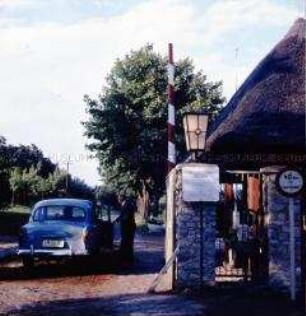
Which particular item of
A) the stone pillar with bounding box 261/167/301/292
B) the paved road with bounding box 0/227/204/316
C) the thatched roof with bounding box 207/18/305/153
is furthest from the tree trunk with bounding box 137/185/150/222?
→ the stone pillar with bounding box 261/167/301/292

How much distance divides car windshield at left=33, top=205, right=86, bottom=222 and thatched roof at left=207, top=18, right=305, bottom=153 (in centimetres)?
418

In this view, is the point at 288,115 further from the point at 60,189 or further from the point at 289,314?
the point at 60,189

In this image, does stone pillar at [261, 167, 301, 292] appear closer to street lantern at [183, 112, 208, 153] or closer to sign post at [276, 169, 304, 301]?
sign post at [276, 169, 304, 301]

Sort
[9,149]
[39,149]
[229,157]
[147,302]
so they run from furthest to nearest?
1. [39,149]
2. [9,149]
3. [229,157]
4. [147,302]

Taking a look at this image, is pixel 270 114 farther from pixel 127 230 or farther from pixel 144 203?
pixel 144 203

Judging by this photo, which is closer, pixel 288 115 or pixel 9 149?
pixel 288 115

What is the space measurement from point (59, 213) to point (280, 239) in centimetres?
624

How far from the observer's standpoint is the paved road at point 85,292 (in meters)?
10.1

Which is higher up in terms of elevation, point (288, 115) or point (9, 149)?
point (9, 149)

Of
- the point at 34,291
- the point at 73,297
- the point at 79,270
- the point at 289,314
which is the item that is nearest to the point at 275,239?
the point at 289,314

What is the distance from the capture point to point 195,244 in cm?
1212

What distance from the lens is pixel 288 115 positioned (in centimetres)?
1323

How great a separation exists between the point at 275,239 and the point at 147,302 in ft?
9.13

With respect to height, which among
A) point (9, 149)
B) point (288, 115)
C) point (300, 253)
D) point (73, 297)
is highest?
point (9, 149)
